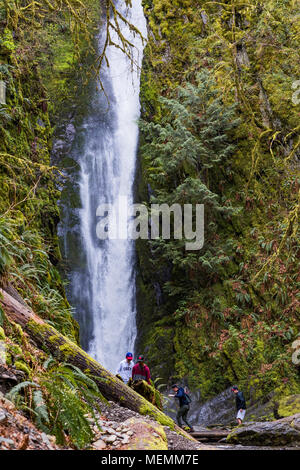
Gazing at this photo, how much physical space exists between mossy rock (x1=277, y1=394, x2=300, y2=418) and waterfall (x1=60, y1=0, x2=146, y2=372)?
7.87 m

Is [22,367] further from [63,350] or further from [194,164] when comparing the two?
[194,164]

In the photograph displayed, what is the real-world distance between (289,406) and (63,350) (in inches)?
310

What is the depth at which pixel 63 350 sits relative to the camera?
439cm

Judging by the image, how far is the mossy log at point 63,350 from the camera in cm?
431

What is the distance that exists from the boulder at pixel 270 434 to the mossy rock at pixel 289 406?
1960 mm

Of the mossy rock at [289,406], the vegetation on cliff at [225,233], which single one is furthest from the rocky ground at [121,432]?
the vegetation on cliff at [225,233]

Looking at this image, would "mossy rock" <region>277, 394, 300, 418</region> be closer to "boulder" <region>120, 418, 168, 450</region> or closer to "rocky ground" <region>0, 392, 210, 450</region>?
"rocky ground" <region>0, 392, 210, 450</region>

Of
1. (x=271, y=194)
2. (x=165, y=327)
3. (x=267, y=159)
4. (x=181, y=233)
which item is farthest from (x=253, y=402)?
(x=267, y=159)

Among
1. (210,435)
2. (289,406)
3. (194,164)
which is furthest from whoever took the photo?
(194,164)

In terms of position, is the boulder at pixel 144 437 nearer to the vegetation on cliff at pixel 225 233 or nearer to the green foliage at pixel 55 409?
the green foliage at pixel 55 409

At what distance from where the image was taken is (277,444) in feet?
24.0

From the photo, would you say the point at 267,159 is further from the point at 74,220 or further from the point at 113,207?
the point at 74,220

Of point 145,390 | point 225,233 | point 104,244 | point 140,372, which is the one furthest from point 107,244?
point 145,390
